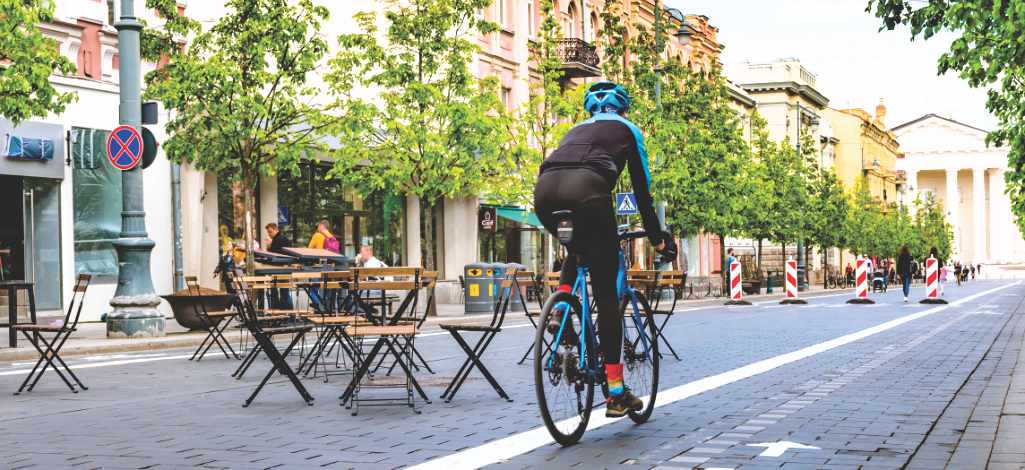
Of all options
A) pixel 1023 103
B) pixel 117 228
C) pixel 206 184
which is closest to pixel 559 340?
pixel 1023 103

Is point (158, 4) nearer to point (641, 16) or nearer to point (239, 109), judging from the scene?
point (239, 109)

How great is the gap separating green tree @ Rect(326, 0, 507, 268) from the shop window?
455 centimetres

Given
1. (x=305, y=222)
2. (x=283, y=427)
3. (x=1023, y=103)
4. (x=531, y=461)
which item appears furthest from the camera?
(x=305, y=222)

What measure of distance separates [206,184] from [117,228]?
10.7 ft

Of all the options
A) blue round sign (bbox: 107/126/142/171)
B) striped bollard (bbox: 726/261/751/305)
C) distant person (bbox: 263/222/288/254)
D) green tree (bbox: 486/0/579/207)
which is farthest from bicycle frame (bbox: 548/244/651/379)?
striped bollard (bbox: 726/261/751/305)

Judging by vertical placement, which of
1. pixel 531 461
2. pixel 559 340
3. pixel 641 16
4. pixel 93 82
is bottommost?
pixel 531 461

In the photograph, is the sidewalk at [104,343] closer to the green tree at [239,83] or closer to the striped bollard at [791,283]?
the green tree at [239,83]

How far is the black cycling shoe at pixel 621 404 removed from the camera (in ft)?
25.0

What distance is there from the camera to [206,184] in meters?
29.0

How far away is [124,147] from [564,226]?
13.5m

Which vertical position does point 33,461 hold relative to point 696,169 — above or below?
below

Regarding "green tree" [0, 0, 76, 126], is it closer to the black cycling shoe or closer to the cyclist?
the cyclist

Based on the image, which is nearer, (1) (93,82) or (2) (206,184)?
(1) (93,82)

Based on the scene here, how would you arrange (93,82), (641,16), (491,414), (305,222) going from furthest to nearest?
1. (641,16)
2. (305,222)
3. (93,82)
4. (491,414)
